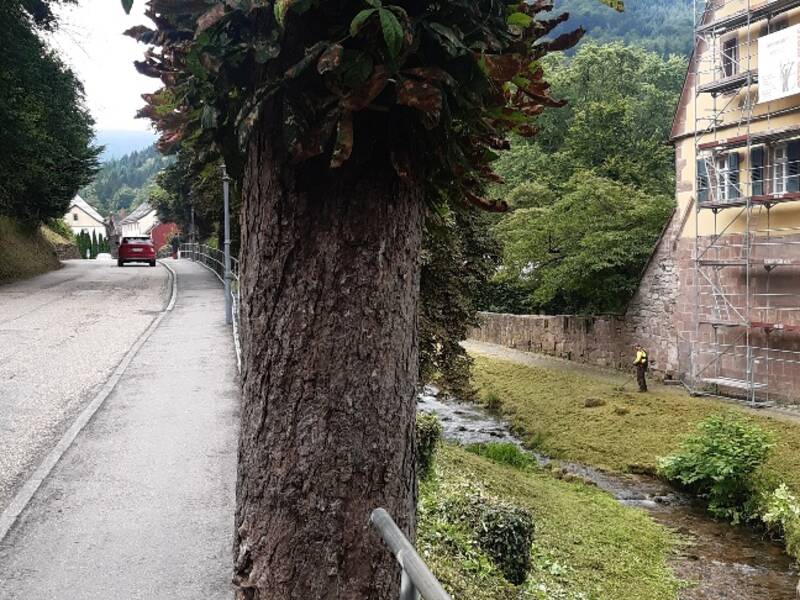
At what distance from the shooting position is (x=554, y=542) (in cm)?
1194

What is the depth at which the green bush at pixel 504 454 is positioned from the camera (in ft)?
56.8

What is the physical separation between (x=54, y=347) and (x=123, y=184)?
156317mm

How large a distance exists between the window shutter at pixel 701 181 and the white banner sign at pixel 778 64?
3000 mm

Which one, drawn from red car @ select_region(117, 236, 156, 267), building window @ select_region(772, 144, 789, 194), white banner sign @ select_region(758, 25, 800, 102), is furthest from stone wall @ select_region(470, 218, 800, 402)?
red car @ select_region(117, 236, 156, 267)

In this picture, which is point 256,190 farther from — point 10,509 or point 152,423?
point 152,423

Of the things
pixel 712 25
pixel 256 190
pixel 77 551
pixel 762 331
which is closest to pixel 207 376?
pixel 77 551

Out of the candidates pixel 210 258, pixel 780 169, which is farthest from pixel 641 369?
pixel 210 258

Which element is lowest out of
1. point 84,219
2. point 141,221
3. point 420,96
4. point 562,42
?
point 420,96

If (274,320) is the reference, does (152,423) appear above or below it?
below

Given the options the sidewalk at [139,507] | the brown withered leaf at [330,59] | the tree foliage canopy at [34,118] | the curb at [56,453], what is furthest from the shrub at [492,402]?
the brown withered leaf at [330,59]

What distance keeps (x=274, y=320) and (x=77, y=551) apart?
4.79 m

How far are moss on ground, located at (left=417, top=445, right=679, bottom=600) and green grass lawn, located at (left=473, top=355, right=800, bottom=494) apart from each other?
2.53m

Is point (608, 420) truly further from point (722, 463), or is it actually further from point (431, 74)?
point (431, 74)

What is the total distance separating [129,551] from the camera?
20.4ft
